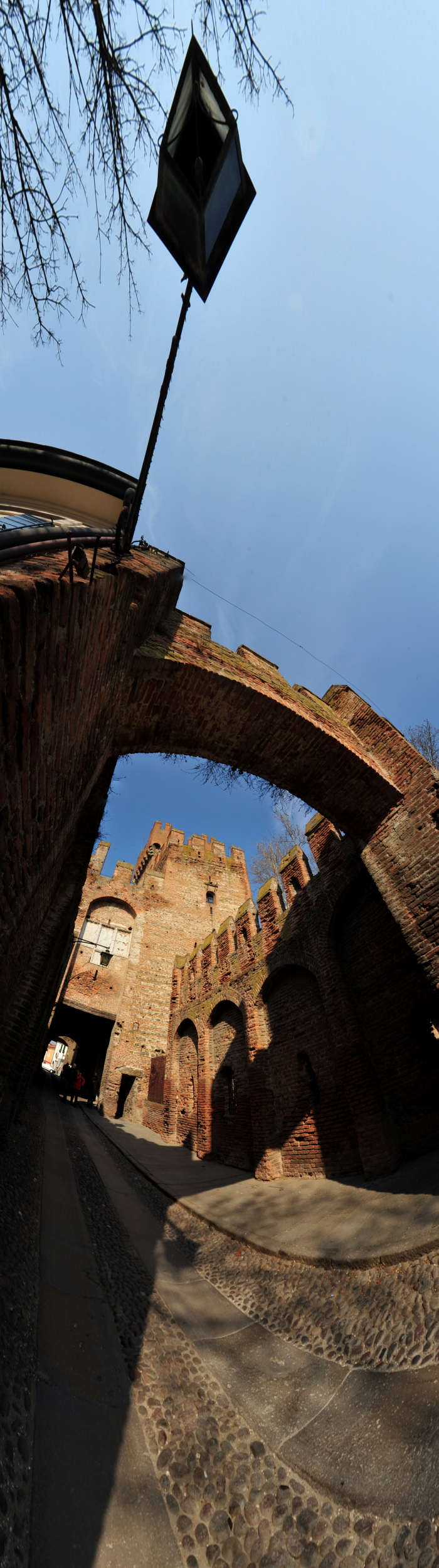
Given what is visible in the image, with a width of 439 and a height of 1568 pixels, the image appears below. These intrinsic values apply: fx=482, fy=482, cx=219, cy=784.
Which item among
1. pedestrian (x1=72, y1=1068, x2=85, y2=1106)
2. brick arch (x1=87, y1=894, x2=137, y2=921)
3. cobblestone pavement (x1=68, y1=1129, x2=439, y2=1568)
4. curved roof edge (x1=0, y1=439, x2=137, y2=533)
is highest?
brick arch (x1=87, y1=894, x2=137, y2=921)

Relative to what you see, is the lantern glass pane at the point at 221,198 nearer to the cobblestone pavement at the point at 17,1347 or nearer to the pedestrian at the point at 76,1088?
the cobblestone pavement at the point at 17,1347

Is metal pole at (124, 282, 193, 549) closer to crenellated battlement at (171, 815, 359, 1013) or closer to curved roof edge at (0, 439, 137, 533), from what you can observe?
curved roof edge at (0, 439, 137, 533)

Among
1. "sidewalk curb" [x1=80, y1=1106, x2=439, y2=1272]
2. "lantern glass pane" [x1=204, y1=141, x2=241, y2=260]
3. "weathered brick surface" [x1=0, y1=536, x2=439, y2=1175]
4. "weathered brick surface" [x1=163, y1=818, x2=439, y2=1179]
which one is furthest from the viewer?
"weathered brick surface" [x1=163, y1=818, x2=439, y2=1179]

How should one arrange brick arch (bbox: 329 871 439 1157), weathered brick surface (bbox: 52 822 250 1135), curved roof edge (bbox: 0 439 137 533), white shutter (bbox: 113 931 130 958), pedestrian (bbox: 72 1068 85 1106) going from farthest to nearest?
white shutter (bbox: 113 931 130 958) < pedestrian (bbox: 72 1068 85 1106) < weathered brick surface (bbox: 52 822 250 1135) < brick arch (bbox: 329 871 439 1157) < curved roof edge (bbox: 0 439 137 533)

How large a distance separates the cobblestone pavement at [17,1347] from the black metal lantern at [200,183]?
500 cm

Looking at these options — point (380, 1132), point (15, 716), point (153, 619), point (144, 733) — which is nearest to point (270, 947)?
point (380, 1132)

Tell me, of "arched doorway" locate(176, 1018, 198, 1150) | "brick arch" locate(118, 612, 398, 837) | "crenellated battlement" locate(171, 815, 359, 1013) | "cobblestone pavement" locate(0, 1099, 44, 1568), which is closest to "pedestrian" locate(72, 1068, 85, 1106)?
"arched doorway" locate(176, 1018, 198, 1150)

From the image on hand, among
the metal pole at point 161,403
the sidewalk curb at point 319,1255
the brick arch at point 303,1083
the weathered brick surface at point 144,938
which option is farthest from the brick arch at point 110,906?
the metal pole at point 161,403

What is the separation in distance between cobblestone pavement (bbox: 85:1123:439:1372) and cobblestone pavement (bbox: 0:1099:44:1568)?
1865mm

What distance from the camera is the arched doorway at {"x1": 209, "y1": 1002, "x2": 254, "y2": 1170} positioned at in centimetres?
951

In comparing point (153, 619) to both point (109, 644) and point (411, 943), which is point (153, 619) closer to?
point (109, 644)

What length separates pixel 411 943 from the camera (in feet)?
16.4

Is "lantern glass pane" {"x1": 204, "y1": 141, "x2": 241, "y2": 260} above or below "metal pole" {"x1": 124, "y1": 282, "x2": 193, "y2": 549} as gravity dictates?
above

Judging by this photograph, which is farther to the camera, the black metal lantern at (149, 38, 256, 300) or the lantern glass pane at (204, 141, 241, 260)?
the lantern glass pane at (204, 141, 241, 260)
